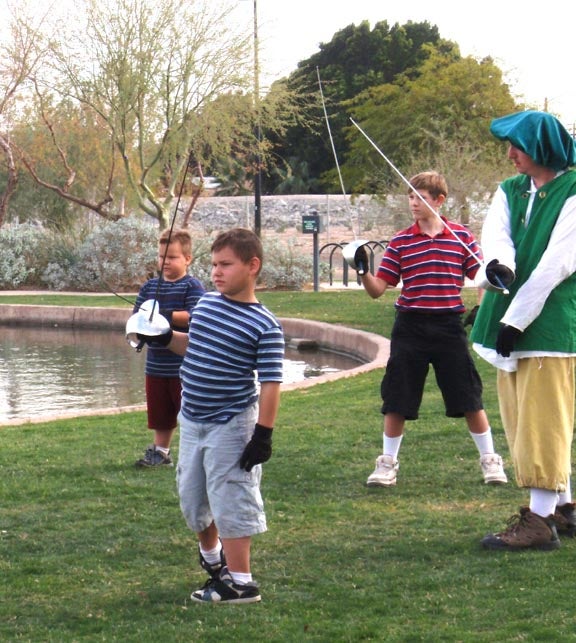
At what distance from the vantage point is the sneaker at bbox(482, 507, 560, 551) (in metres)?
4.95

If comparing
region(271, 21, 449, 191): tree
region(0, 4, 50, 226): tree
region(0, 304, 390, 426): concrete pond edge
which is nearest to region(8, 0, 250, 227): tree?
region(0, 4, 50, 226): tree

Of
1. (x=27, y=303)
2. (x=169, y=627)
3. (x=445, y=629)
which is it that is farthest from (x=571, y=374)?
(x=27, y=303)

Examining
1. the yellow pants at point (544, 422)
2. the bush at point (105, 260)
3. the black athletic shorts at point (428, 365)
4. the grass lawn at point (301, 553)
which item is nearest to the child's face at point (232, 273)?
the grass lawn at point (301, 553)

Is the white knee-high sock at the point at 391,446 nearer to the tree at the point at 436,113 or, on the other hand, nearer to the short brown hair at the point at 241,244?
the short brown hair at the point at 241,244

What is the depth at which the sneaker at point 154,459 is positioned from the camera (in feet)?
22.7

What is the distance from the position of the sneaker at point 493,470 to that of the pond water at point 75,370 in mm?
4478

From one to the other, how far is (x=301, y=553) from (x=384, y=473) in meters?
1.33

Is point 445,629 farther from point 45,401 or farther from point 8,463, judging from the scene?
point 45,401

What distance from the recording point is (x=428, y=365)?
632cm

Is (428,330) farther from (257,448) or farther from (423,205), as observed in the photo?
(257,448)

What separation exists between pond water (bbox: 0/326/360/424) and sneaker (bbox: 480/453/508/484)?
4.48 metres

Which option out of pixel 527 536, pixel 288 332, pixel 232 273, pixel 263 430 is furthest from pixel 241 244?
pixel 288 332

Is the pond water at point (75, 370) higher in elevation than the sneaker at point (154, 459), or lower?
lower

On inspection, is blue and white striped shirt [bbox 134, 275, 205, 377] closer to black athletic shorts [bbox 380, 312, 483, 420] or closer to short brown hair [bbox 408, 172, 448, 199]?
black athletic shorts [bbox 380, 312, 483, 420]
